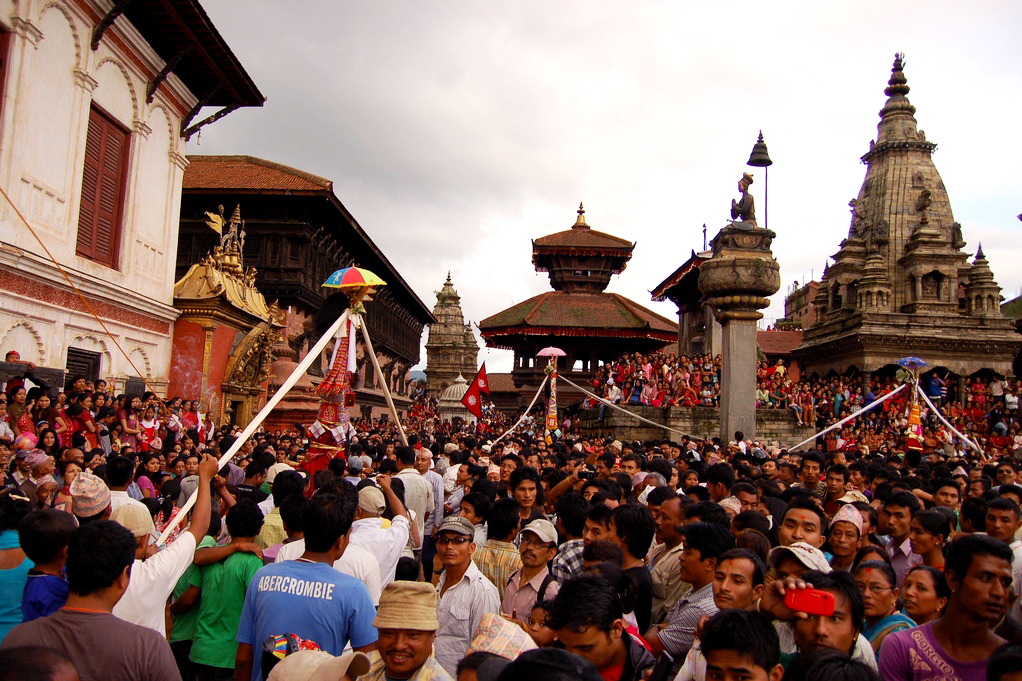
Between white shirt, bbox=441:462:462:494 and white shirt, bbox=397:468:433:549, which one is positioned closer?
white shirt, bbox=397:468:433:549

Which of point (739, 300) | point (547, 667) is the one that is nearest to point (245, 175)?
point (739, 300)

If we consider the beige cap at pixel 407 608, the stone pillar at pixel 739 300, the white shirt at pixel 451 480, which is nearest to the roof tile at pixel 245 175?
the stone pillar at pixel 739 300

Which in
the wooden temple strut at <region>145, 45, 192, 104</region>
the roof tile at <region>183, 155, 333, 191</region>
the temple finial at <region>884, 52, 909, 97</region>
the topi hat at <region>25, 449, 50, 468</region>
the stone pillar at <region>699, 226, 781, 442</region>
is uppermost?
the temple finial at <region>884, 52, 909, 97</region>

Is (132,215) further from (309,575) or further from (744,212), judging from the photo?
(309,575)

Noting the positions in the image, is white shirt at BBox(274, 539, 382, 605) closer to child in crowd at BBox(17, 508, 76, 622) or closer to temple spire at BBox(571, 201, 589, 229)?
child in crowd at BBox(17, 508, 76, 622)

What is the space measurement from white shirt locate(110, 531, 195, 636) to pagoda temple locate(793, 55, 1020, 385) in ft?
134

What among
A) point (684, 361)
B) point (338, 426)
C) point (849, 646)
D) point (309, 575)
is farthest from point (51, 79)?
point (684, 361)

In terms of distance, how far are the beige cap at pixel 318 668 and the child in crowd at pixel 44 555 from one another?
5.23 feet

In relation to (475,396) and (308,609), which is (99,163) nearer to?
(475,396)

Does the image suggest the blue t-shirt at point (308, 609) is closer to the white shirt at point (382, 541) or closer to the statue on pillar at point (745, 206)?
the white shirt at point (382, 541)

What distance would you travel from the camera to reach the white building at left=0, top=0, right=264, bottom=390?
12383mm

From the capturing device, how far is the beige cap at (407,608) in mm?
3127

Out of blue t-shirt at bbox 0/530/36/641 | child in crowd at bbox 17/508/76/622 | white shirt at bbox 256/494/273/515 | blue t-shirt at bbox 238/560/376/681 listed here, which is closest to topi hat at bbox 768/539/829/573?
blue t-shirt at bbox 238/560/376/681

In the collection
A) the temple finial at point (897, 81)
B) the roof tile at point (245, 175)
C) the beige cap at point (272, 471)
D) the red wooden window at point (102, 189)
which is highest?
the temple finial at point (897, 81)
